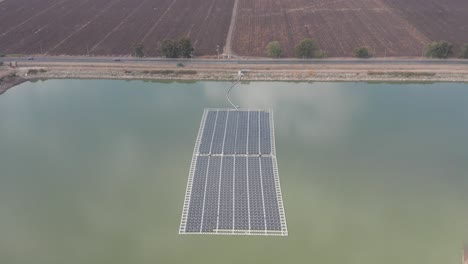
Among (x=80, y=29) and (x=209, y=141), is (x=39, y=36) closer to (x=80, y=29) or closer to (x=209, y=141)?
(x=80, y=29)

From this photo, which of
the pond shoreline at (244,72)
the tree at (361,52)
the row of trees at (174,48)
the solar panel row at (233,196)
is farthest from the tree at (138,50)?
the tree at (361,52)

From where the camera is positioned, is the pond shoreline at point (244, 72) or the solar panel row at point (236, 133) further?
the pond shoreline at point (244, 72)

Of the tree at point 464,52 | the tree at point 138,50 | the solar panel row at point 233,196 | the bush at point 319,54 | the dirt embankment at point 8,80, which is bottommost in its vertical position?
the solar panel row at point 233,196

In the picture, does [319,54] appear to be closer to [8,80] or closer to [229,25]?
[229,25]

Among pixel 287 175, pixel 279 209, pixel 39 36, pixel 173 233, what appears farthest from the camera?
pixel 39 36

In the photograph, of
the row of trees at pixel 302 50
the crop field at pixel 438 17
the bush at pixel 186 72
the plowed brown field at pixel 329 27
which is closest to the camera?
the bush at pixel 186 72

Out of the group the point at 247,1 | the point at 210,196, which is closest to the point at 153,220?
the point at 210,196

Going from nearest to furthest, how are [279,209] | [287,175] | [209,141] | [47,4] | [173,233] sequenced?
[173,233] < [279,209] < [287,175] < [209,141] < [47,4]

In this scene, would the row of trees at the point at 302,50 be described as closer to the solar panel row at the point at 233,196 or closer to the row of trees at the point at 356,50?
the row of trees at the point at 356,50

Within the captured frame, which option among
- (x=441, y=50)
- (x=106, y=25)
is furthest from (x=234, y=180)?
(x=106, y=25)
